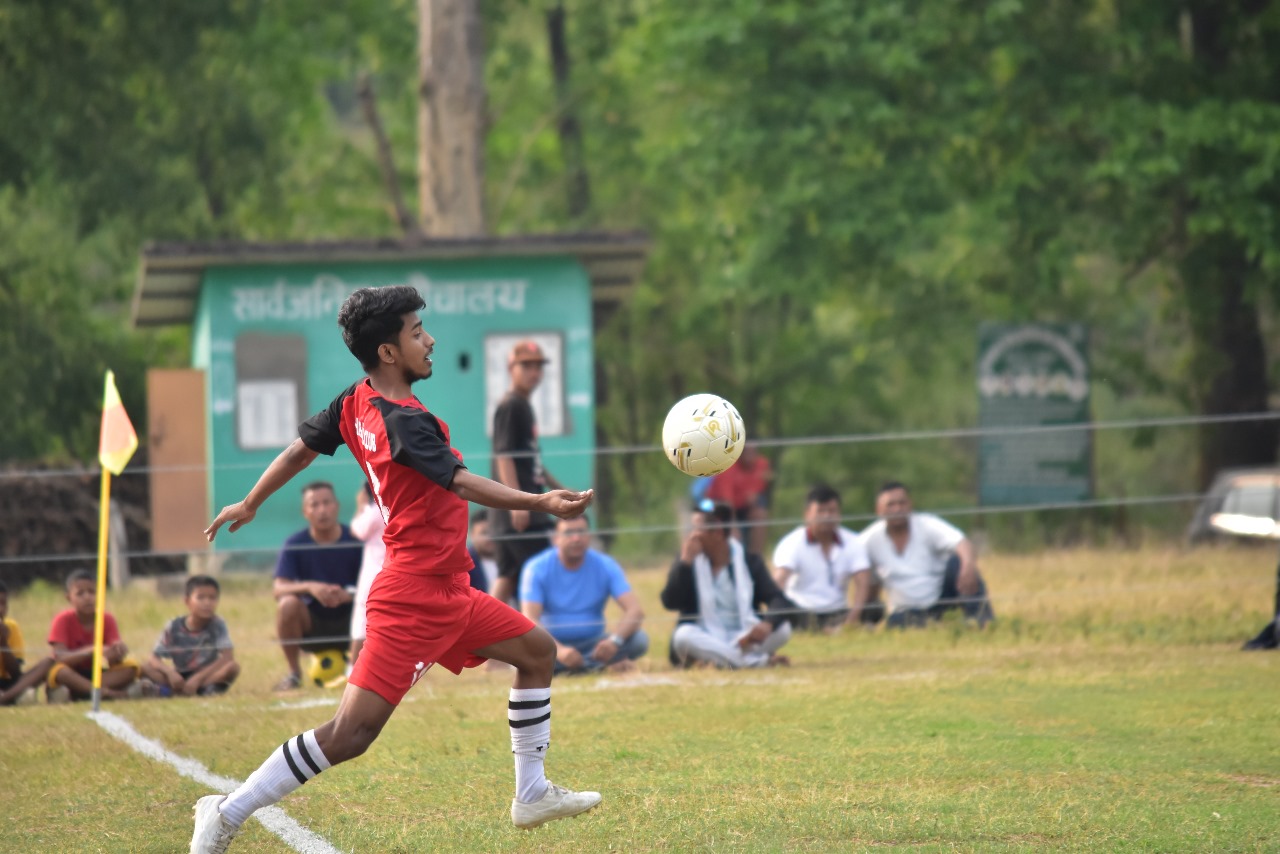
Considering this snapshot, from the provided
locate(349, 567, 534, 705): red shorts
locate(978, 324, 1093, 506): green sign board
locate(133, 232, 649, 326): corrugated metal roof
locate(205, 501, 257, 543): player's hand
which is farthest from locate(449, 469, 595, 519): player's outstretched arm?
locate(978, 324, 1093, 506): green sign board

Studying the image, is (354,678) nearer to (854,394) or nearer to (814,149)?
(814,149)

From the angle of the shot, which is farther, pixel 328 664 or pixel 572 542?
pixel 328 664

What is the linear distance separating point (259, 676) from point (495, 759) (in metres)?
4.71

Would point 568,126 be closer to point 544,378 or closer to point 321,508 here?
point 544,378

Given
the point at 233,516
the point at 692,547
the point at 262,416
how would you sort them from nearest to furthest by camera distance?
the point at 233,516
the point at 692,547
the point at 262,416

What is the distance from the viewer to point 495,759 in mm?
8266

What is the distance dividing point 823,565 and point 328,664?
4100mm

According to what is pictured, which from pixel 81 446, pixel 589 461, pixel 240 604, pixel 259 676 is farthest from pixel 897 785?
pixel 81 446

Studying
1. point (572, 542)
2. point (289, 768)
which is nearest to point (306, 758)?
point (289, 768)

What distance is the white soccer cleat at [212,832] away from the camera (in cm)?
578

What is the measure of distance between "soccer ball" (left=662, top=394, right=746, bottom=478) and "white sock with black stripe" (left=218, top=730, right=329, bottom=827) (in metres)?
2.44

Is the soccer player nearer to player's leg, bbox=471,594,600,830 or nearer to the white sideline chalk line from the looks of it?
player's leg, bbox=471,594,600,830

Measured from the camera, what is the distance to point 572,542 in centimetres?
1179

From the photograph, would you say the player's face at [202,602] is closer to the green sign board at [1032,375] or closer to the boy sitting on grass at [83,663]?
the boy sitting on grass at [83,663]
